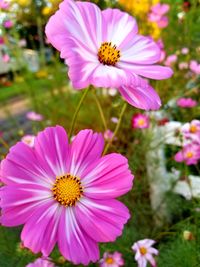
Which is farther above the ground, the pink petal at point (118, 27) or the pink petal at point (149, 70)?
the pink petal at point (118, 27)

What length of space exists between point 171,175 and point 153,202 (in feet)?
0.42

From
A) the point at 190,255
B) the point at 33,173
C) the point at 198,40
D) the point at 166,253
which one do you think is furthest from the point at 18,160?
the point at 198,40

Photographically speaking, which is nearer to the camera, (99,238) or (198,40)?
(99,238)

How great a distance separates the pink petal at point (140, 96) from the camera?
21.9 inches

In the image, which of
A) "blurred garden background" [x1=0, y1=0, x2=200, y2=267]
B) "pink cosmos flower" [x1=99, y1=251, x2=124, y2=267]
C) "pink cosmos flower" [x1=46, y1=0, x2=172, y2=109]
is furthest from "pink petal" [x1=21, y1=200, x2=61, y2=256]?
"pink cosmos flower" [x1=99, y1=251, x2=124, y2=267]

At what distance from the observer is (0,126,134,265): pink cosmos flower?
535mm

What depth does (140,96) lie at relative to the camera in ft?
1.87

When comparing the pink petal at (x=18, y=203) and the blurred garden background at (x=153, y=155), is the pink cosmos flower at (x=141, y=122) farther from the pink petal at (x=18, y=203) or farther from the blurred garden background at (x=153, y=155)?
the pink petal at (x=18, y=203)

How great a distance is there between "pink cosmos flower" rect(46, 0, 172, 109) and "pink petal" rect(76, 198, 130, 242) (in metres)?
0.13

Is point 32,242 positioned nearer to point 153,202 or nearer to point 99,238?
point 99,238

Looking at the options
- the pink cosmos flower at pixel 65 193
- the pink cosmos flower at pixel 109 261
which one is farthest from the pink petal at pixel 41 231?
the pink cosmos flower at pixel 109 261

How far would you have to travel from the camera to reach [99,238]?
0.54 meters

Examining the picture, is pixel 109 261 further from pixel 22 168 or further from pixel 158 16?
pixel 158 16

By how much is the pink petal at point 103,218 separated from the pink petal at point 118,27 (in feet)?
0.75
